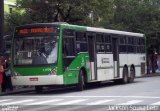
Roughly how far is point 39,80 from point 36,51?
4.44 ft

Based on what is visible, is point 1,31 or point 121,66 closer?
point 1,31

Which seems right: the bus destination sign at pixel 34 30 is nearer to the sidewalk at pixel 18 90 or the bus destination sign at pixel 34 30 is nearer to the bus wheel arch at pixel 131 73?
the sidewalk at pixel 18 90

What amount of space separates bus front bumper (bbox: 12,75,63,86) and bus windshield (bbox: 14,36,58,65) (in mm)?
650

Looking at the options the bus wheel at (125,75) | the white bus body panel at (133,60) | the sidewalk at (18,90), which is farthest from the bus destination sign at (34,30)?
the bus wheel at (125,75)

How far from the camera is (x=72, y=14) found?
33.2 meters

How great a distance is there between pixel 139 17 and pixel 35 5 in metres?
18.4

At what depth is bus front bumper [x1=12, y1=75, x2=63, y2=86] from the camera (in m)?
23.5

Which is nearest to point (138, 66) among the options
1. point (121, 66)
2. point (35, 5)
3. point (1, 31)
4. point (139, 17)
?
point (121, 66)

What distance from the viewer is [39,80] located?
2367 cm

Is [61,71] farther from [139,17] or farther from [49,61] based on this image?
[139,17]

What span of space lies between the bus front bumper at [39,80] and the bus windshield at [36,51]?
650 millimetres

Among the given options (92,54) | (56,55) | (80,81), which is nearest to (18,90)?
(80,81)

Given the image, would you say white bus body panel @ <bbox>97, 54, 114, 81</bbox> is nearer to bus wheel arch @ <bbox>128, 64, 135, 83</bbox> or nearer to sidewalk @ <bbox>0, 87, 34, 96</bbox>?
bus wheel arch @ <bbox>128, 64, 135, 83</bbox>

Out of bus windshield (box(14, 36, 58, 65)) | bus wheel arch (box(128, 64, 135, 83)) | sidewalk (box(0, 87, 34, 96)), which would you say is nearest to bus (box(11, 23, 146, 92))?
bus windshield (box(14, 36, 58, 65))
